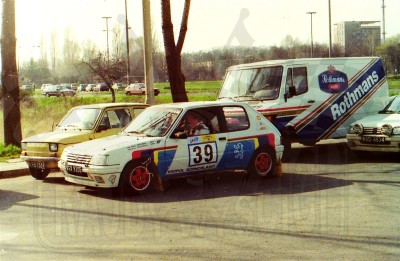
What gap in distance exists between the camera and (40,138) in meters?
12.2

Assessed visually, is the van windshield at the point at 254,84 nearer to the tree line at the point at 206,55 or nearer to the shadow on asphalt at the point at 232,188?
the shadow on asphalt at the point at 232,188

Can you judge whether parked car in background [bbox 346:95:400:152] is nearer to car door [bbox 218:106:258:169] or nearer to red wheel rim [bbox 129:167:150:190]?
car door [bbox 218:106:258:169]

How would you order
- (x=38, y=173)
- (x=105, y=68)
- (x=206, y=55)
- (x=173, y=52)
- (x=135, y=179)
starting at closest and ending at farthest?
(x=135, y=179)
(x=38, y=173)
(x=173, y=52)
(x=105, y=68)
(x=206, y=55)

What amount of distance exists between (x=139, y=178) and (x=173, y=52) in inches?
364

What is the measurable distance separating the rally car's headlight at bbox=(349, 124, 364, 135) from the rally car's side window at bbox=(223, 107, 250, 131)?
348 centimetres

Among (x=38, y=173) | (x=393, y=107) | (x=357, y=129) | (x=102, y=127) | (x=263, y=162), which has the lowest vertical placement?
(x=38, y=173)

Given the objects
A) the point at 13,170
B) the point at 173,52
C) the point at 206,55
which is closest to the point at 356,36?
the point at 206,55

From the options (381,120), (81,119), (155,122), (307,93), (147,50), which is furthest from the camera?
(147,50)

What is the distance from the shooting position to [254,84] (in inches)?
576

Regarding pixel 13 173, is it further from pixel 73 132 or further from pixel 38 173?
pixel 73 132

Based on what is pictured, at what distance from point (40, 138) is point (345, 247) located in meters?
7.54

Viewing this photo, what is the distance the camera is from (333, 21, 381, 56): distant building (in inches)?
3063

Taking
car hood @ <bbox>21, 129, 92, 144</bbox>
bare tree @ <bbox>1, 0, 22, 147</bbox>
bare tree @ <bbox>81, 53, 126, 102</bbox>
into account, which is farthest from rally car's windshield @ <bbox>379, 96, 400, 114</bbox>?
bare tree @ <bbox>81, 53, 126, 102</bbox>

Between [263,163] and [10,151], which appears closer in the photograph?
[263,163]
